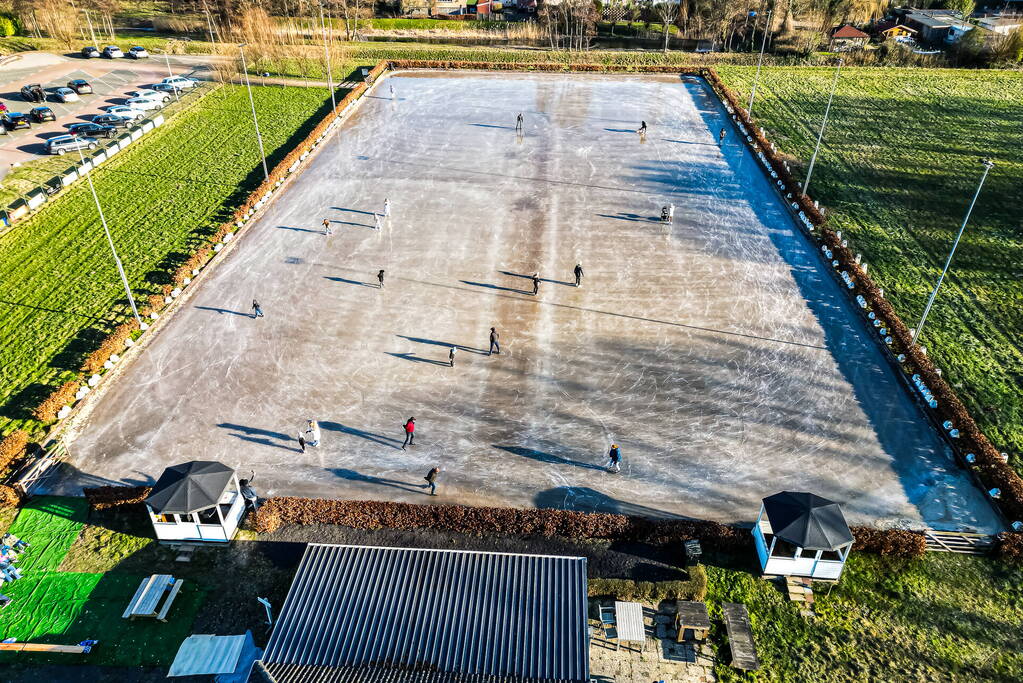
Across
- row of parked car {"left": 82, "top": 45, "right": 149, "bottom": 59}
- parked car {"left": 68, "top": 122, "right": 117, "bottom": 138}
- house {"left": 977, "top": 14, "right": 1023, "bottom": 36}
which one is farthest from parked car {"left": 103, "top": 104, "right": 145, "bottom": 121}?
house {"left": 977, "top": 14, "right": 1023, "bottom": 36}

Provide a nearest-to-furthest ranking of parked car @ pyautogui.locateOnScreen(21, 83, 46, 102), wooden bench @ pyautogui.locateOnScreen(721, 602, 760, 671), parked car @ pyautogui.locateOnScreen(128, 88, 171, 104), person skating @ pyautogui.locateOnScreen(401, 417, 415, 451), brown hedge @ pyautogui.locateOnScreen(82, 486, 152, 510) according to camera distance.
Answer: wooden bench @ pyautogui.locateOnScreen(721, 602, 760, 671), brown hedge @ pyautogui.locateOnScreen(82, 486, 152, 510), person skating @ pyautogui.locateOnScreen(401, 417, 415, 451), parked car @ pyautogui.locateOnScreen(21, 83, 46, 102), parked car @ pyautogui.locateOnScreen(128, 88, 171, 104)

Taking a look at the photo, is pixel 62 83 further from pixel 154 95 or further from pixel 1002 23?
pixel 1002 23

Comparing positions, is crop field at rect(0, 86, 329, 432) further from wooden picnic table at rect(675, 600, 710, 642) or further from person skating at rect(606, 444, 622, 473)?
wooden picnic table at rect(675, 600, 710, 642)

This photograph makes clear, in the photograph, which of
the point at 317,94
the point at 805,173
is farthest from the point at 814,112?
the point at 317,94

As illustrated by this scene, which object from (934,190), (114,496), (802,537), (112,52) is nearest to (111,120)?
(112,52)

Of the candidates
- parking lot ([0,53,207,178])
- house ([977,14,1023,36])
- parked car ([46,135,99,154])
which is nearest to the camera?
parked car ([46,135,99,154])

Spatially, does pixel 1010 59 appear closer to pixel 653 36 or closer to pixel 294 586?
pixel 653 36

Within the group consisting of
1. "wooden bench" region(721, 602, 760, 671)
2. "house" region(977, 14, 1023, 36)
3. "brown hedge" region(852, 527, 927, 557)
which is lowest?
"wooden bench" region(721, 602, 760, 671)

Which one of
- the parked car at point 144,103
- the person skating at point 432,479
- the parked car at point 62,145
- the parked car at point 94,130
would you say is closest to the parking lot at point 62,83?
the parked car at point 62,145
